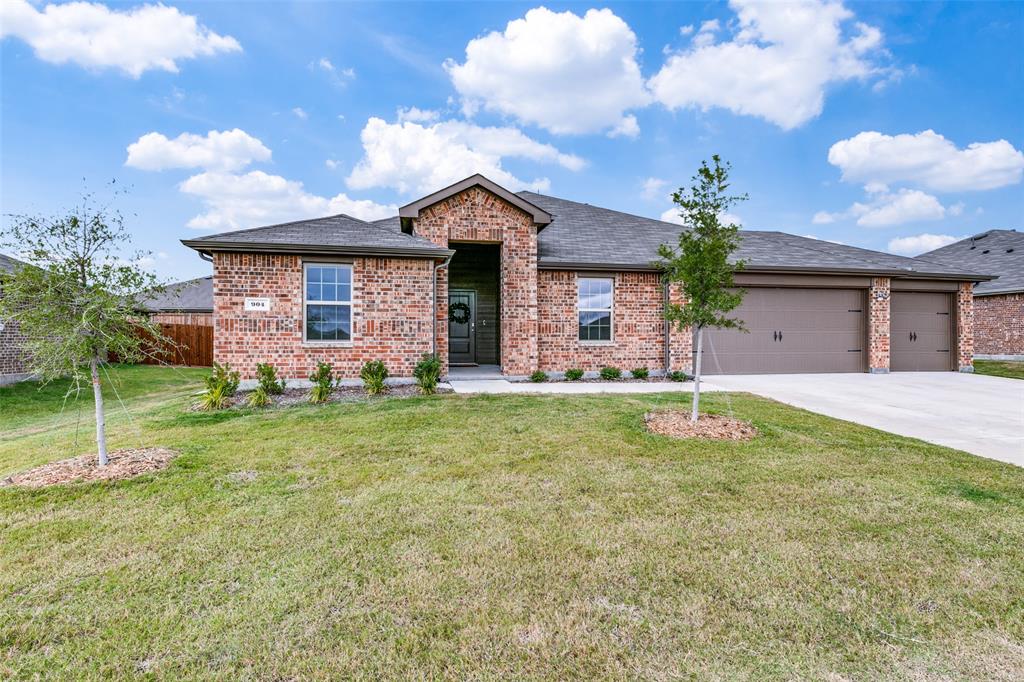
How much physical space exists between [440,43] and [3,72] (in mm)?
10719

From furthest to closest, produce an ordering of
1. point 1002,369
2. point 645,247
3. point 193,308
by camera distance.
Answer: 1. point 193,308
2. point 1002,369
3. point 645,247

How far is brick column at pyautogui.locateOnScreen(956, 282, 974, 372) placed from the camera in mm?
13297

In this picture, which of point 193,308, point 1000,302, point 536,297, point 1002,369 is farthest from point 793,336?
point 193,308

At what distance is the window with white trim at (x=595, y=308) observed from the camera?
11602 millimetres

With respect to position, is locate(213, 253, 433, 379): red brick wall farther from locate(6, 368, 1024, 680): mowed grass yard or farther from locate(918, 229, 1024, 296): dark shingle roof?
locate(918, 229, 1024, 296): dark shingle roof

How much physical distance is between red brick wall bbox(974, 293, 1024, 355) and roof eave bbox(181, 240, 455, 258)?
21.4 m

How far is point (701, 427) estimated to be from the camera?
5.89m

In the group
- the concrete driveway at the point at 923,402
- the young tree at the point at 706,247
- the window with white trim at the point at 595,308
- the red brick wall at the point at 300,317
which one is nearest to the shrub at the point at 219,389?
the red brick wall at the point at 300,317

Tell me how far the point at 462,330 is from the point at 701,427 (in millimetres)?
9578

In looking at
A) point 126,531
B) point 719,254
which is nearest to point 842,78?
point 719,254

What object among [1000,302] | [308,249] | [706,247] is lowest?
[706,247]

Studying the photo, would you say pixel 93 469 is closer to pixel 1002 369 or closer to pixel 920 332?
pixel 920 332

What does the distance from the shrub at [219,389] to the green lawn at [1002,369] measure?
1871 centimetres

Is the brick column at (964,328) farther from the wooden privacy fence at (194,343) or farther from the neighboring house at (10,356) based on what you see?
the neighboring house at (10,356)
